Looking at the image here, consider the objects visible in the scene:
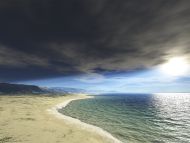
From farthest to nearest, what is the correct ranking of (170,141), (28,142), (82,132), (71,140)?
1. (82,132)
2. (170,141)
3. (71,140)
4. (28,142)

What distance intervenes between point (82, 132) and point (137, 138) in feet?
32.2

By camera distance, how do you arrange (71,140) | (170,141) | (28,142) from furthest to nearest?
(170,141)
(71,140)
(28,142)

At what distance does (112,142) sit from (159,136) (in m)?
11.3

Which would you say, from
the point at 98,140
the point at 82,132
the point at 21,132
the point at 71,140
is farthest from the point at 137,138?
the point at 21,132

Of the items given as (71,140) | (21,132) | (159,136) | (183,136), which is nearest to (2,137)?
(21,132)

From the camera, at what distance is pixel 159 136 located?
3238cm

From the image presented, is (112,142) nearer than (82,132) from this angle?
Yes

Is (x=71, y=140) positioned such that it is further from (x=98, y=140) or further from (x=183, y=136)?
(x=183, y=136)

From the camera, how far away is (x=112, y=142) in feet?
86.5

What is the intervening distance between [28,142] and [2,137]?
15.8 ft

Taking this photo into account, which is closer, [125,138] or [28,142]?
[28,142]

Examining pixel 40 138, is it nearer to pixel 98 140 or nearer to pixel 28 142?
pixel 28 142

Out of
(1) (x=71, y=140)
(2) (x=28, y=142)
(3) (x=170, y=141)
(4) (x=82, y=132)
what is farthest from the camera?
(4) (x=82, y=132)

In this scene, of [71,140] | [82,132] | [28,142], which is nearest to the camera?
[28,142]
